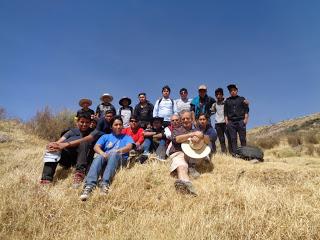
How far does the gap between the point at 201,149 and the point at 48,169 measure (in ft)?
10.4

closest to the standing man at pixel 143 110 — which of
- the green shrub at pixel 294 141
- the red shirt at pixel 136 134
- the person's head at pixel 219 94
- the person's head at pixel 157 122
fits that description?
the person's head at pixel 157 122

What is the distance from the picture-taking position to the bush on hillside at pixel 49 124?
1744cm

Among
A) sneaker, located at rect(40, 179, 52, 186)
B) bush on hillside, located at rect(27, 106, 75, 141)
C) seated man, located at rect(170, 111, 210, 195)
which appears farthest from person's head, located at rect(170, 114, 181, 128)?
bush on hillside, located at rect(27, 106, 75, 141)

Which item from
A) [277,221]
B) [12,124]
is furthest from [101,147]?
[12,124]

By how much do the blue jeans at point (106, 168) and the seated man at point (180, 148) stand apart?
110cm

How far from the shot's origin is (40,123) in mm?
17797

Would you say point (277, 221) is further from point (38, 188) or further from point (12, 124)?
point (12, 124)

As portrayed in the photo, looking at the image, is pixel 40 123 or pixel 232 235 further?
pixel 40 123

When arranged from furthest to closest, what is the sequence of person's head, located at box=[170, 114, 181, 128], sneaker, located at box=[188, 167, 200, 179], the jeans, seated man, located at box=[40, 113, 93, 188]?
the jeans < person's head, located at box=[170, 114, 181, 128] < sneaker, located at box=[188, 167, 200, 179] < seated man, located at box=[40, 113, 93, 188]

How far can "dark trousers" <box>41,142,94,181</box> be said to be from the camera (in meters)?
7.60

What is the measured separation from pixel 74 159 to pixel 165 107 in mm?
3190

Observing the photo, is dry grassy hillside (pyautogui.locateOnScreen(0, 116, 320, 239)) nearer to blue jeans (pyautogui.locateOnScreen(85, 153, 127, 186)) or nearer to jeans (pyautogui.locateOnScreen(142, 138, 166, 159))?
blue jeans (pyautogui.locateOnScreen(85, 153, 127, 186))

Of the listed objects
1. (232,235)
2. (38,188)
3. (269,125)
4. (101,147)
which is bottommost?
(232,235)

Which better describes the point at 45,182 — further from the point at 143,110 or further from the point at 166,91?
the point at 166,91
